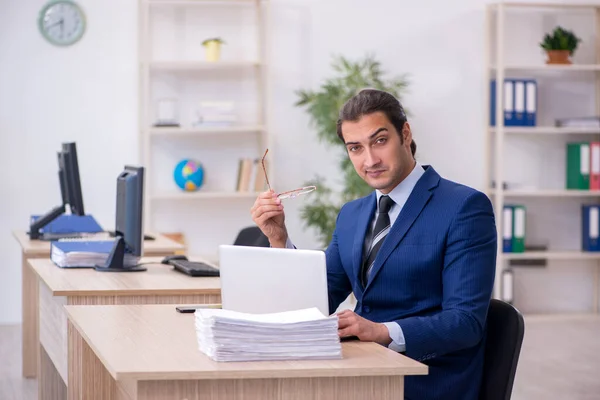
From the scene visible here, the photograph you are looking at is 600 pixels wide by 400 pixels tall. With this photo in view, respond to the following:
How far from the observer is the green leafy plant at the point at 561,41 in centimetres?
680

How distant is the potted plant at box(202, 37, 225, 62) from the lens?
6461mm

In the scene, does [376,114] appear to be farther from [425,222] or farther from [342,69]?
[342,69]

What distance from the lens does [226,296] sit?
2164 millimetres

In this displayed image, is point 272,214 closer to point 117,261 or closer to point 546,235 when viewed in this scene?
point 117,261

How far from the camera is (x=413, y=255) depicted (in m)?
2.35

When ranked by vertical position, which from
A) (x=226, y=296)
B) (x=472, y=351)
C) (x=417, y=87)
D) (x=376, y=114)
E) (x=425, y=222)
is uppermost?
(x=417, y=87)

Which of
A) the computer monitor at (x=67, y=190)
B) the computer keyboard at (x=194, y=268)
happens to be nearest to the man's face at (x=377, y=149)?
the computer keyboard at (x=194, y=268)

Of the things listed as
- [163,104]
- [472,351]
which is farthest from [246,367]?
[163,104]

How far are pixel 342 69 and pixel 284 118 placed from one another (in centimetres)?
55

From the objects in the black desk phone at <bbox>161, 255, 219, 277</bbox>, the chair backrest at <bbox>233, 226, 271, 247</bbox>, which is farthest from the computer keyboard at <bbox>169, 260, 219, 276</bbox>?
the chair backrest at <bbox>233, 226, 271, 247</bbox>

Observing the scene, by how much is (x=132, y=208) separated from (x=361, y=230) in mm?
1297

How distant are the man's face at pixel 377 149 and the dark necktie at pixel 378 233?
62mm

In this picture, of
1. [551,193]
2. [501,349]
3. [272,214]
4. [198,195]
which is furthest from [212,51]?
[501,349]

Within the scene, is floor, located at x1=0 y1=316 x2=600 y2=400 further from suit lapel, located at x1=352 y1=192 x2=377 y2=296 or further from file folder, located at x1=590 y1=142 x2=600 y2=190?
suit lapel, located at x1=352 y1=192 x2=377 y2=296
